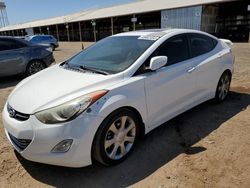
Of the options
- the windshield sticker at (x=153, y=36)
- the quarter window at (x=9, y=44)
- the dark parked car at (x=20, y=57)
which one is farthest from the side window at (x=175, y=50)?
the quarter window at (x=9, y=44)

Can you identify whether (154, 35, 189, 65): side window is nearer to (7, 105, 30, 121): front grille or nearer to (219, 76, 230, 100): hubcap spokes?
(219, 76, 230, 100): hubcap spokes

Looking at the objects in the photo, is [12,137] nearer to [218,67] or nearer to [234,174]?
[234,174]

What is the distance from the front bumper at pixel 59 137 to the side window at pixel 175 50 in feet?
5.12

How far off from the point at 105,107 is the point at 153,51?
124 cm

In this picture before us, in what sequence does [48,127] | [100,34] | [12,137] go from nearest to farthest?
[48,127], [12,137], [100,34]

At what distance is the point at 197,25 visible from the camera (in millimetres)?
27750

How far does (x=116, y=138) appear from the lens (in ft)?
10.9

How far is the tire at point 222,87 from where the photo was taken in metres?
5.33

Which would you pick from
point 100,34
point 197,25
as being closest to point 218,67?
point 197,25

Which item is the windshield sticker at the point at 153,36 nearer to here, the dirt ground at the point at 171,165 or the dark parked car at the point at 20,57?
the dirt ground at the point at 171,165

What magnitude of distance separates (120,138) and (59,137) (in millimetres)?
858

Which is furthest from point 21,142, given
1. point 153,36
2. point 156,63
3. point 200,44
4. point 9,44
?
point 9,44

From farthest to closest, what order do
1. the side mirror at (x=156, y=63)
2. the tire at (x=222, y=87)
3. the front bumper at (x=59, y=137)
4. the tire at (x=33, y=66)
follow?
the tire at (x=33, y=66) < the tire at (x=222, y=87) < the side mirror at (x=156, y=63) < the front bumper at (x=59, y=137)

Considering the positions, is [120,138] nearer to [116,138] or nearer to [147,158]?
[116,138]
